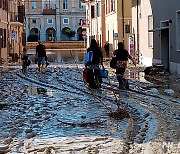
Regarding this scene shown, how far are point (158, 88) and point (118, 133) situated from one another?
880 cm

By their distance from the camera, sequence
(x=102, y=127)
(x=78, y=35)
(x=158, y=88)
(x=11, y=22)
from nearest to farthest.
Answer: (x=102, y=127) < (x=158, y=88) < (x=11, y=22) < (x=78, y=35)

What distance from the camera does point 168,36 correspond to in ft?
88.2

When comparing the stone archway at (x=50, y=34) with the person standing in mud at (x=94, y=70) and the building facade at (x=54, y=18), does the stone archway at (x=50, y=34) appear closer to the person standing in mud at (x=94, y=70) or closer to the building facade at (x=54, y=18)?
the building facade at (x=54, y=18)

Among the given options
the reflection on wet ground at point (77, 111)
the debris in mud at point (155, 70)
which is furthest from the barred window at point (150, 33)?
the reflection on wet ground at point (77, 111)

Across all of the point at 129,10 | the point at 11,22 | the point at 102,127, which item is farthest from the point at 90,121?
the point at 11,22

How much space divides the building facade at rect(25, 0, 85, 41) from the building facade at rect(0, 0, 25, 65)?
3722 cm

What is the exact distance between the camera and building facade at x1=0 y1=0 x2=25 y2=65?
4242 cm

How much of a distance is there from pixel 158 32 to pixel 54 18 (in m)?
70.8

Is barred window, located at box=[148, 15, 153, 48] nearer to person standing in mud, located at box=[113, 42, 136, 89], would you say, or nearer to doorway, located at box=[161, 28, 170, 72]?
doorway, located at box=[161, 28, 170, 72]

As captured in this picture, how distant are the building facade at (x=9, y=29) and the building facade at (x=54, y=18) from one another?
37219mm

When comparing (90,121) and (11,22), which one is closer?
(90,121)

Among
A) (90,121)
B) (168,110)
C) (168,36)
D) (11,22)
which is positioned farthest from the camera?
(11,22)

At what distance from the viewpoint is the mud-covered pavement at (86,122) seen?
8.58 meters

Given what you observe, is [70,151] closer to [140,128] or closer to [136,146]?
[136,146]
